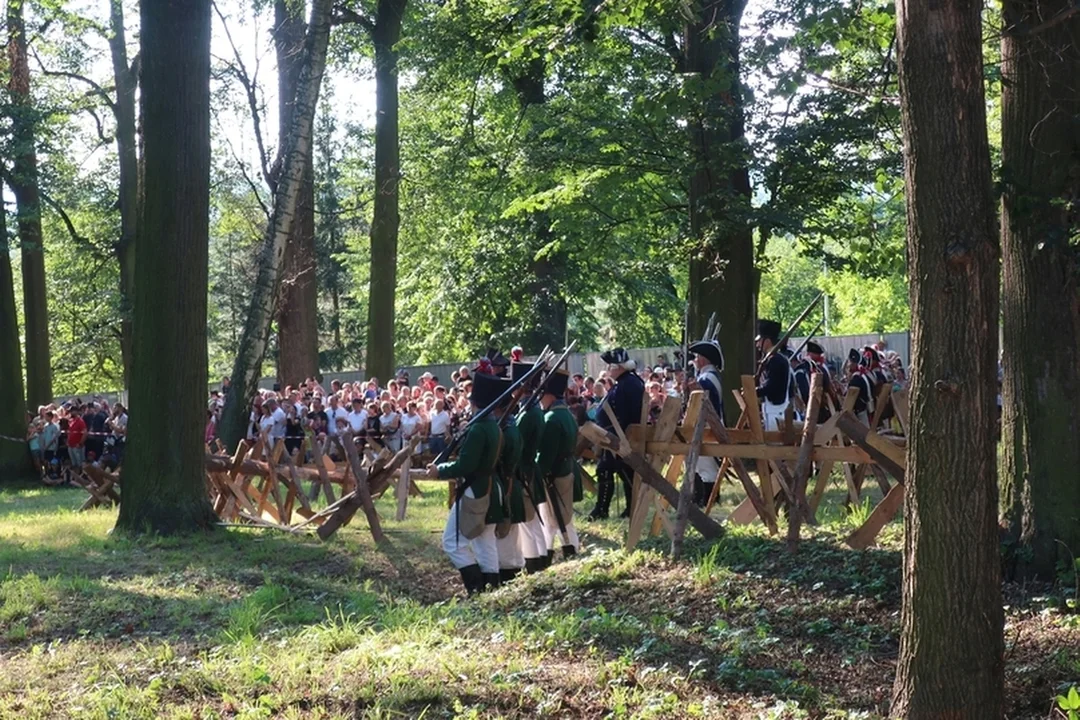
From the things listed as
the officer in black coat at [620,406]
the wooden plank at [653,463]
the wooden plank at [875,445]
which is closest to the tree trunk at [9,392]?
the officer in black coat at [620,406]

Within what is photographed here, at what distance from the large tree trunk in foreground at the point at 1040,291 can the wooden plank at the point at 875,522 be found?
1.50 meters

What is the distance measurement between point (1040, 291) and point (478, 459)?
5174 mm

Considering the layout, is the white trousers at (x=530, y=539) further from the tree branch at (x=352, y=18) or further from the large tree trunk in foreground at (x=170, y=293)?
the tree branch at (x=352, y=18)

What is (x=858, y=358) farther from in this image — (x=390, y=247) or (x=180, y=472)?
(x=180, y=472)

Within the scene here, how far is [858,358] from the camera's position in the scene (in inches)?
982

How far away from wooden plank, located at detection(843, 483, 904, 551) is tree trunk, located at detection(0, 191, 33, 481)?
81.5 ft

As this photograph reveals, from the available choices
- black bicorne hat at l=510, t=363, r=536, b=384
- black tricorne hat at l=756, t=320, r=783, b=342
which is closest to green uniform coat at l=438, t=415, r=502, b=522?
black bicorne hat at l=510, t=363, r=536, b=384

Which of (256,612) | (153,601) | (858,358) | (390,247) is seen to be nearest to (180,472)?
(153,601)

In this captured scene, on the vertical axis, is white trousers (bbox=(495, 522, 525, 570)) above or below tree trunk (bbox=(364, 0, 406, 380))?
below

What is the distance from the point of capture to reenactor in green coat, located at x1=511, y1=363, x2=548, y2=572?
1239 cm

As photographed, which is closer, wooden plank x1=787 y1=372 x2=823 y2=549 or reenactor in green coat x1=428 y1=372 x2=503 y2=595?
wooden plank x1=787 y1=372 x2=823 y2=549

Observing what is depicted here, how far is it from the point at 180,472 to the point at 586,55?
587 inches

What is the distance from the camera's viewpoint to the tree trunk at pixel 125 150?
1369 inches

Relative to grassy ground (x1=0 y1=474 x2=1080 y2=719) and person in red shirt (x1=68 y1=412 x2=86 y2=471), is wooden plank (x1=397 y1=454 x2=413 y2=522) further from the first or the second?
person in red shirt (x1=68 y1=412 x2=86 y2=471)
